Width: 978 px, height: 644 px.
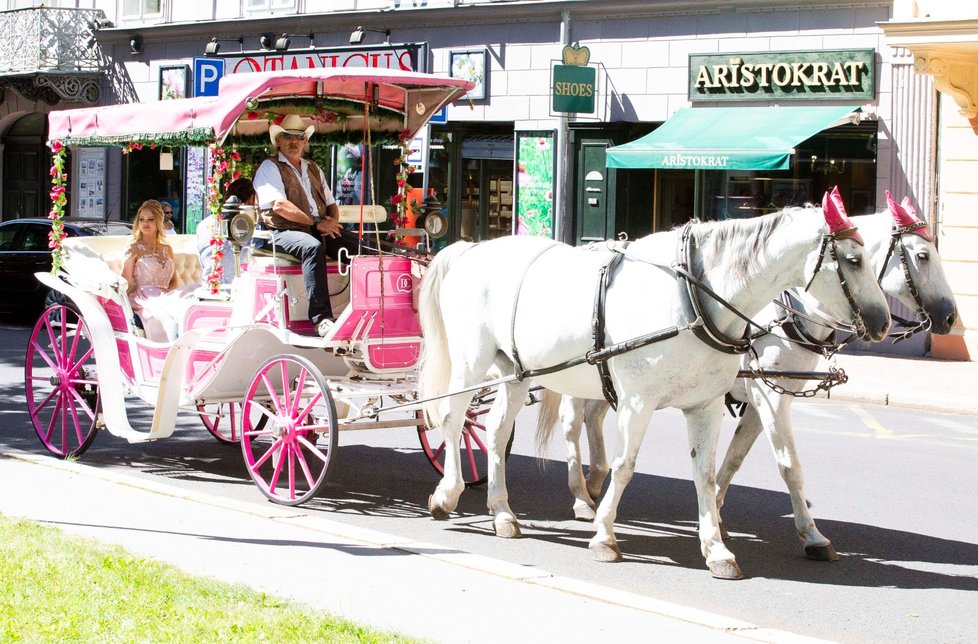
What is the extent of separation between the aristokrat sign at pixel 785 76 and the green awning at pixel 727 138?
239 millimetres

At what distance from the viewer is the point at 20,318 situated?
67.3ft

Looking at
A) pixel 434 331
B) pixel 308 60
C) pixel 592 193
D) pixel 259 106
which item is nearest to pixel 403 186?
pixel 259 106

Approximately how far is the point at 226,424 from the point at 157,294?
1.36m

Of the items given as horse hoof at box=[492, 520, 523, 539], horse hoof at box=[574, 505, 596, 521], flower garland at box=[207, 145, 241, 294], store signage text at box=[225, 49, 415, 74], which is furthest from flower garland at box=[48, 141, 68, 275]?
store signage text at box=[225, 49, 415, 74]

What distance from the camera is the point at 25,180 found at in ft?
96.6

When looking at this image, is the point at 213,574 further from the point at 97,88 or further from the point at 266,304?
the point at 97,88

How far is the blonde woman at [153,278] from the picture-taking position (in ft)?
32.3

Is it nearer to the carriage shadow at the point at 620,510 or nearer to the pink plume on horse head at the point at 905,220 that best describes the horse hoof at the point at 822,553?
the carriage shadow at the point at 620,510

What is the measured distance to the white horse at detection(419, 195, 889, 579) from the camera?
655 centimetres

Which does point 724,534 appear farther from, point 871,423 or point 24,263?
point 24,263

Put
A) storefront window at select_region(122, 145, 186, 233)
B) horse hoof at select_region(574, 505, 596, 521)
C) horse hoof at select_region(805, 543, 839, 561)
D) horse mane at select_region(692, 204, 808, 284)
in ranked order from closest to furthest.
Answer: horse mane at select_region(692, 204, 808, 284), horse hoof at select_region(805, 543, 839, 561), horse hoof at select_region(574, 505, 596, 521), storefront window at select_region(122, 145, 186, 233)

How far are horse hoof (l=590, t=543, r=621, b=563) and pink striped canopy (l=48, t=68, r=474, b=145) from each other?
3320 mm

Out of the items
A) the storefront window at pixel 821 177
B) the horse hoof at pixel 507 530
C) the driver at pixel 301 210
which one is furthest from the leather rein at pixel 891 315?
the storefront window at pixel 821 177

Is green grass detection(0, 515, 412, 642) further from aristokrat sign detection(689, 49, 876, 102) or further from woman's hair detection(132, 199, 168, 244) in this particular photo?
aristokrat sign detection(689, 49, 876, 102)
